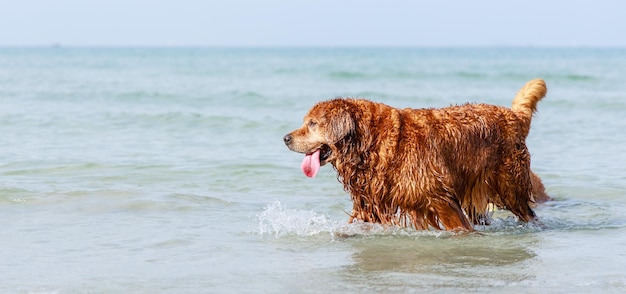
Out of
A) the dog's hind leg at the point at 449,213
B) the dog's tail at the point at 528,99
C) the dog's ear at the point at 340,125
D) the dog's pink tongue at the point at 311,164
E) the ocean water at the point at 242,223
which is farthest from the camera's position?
the dog's tail at the point at 528,99

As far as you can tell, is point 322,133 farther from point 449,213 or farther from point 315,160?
point 449,213

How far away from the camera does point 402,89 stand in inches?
1288

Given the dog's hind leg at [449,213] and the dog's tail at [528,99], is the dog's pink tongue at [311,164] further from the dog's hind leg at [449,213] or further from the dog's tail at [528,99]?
the dog's tail at [528,99]

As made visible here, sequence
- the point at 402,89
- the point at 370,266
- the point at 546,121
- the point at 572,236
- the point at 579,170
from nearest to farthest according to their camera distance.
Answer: the point at 370,266
the point at 572,236
the point at 579,170
the point at 546,121
the point at 402,89

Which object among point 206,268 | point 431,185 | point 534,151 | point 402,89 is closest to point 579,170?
point 534,151

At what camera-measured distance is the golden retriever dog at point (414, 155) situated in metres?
7.05

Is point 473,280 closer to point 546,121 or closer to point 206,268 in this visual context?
point 206,268

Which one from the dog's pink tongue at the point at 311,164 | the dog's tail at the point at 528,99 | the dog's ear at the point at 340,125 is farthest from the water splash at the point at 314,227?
the dog's tail at the point at 528,99

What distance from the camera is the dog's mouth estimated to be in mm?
7320

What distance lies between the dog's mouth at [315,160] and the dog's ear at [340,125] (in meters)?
0.22

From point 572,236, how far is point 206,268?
3220 mm

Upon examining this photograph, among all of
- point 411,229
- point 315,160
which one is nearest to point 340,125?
point 315,160

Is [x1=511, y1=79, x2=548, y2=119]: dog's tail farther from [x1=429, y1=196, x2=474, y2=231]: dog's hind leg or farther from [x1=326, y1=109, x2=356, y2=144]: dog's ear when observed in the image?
[x1=326, y1=109, x2=356, y2=144]: dog's ear

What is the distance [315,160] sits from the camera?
7387 millimetres
